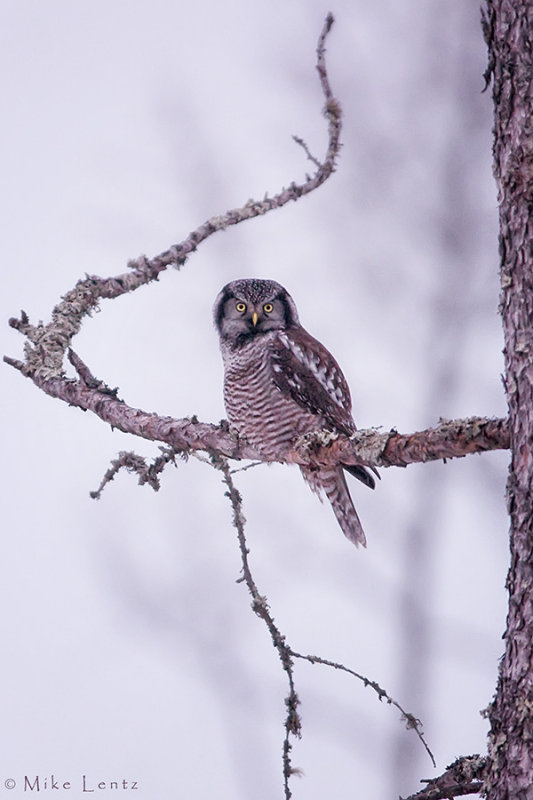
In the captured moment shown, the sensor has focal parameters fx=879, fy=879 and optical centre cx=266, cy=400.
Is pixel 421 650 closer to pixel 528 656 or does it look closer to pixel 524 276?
pixel 528 656

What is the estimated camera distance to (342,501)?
421 centimetres

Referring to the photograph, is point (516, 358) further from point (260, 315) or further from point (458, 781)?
point (260, 315)

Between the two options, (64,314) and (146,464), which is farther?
(64,314)

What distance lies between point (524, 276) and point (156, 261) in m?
1.53

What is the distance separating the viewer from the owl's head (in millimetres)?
4207

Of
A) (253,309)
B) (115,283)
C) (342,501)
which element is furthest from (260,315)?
(115,283)

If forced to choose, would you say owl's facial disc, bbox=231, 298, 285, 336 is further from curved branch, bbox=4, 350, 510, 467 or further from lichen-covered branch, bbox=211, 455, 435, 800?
lichen-covered branch, bbox=211, 455, 435, 800

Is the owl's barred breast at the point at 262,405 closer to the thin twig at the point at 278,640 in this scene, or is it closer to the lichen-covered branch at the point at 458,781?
the thin twig at the point at 278,640

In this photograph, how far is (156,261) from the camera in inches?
119

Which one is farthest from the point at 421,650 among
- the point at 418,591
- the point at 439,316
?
the point at 439,316

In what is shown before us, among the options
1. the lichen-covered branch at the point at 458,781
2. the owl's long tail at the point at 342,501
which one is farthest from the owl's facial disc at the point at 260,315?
the lichen-covered branch at the point at 458,781

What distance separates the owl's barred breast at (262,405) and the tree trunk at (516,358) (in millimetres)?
2084

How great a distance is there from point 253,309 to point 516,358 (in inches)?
98.4

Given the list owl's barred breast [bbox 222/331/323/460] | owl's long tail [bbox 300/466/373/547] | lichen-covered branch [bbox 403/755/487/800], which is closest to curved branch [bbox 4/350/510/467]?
lichen-covered branch [bbox 403/755/487/800]
